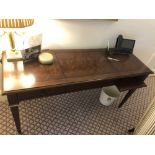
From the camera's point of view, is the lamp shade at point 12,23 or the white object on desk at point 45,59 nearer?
the lamp shade at point 12,23

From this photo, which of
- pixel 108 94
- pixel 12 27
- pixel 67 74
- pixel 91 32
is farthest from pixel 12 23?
pixel 108 94

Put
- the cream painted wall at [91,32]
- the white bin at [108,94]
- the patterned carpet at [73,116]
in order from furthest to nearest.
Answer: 1. the white bin at [108,94]
2. the patterned carpet at [73,116]
3. the cream painted wall at [91,32]

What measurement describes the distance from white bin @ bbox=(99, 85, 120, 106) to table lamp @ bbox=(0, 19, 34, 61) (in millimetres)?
1040

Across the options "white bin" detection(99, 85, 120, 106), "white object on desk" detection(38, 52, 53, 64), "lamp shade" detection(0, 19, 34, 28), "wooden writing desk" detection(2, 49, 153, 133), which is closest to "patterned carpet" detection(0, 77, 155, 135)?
"white bin" detection(99, 85, 120, 106)

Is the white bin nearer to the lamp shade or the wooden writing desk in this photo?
the wooden writing desk

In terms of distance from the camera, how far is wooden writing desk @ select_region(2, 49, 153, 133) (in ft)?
3.77

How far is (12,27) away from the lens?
0.98m

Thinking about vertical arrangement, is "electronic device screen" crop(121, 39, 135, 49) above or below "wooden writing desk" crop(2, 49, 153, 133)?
above

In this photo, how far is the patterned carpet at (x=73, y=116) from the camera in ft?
5.29

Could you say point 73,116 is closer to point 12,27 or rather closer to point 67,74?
point 67,74

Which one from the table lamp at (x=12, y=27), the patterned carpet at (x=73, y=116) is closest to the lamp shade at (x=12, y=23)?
the table lamp at (x=12, y=27)

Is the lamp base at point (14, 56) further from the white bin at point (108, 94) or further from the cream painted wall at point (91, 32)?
the white bin at point (108, 94)

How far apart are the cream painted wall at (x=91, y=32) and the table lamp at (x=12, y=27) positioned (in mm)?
272
